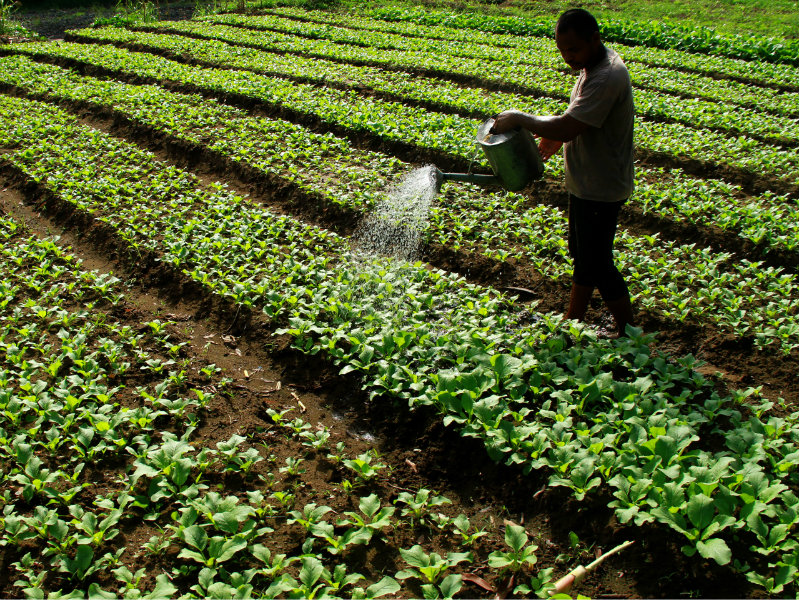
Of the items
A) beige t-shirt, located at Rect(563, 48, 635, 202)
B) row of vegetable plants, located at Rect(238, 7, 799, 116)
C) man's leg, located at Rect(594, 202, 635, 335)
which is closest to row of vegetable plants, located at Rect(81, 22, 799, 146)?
row of vegetable plants, located at Rect(238, 7, 799, 116)

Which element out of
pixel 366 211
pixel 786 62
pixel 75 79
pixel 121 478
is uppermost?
pixel 786 62

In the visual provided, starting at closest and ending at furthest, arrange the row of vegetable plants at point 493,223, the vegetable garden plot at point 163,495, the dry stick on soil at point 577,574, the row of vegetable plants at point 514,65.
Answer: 1. the dry stick on soil at point 577,574
2. the vegetable garden plot at point 163,495
3. the row of vegetable plants at point 493,223
4. the row of vegetable plants at point 514,65

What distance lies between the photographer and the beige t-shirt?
3.28m

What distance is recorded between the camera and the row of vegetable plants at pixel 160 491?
8.07ft

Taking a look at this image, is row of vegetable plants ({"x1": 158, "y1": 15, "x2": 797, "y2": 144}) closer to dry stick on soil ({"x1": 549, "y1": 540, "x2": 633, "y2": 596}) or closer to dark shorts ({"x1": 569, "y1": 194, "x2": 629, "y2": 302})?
dark shorts ({"x1": 569, "y1": 194, "x2": 629, "y2": 302})

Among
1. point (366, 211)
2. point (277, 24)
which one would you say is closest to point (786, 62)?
point (366, 211)

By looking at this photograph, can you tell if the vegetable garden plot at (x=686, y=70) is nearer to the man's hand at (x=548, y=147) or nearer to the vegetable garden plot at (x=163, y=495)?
the man's hand at (x=548, y=147)

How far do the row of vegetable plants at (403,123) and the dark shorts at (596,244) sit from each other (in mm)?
3866

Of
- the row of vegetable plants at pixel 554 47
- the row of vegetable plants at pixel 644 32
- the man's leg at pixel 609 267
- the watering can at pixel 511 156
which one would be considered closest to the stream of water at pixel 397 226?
the watering can at pixel 511 156

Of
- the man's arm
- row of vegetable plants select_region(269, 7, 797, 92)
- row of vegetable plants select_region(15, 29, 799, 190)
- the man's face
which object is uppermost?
row of vegetable plants select_region(269, 7, 797, 92)

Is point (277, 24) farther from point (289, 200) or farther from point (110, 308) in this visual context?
point (110, 308)

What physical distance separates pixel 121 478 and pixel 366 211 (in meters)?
3.82

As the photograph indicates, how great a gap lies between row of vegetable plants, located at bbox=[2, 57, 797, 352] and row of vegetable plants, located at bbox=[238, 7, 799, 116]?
241 inches

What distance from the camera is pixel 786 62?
13398 mm
